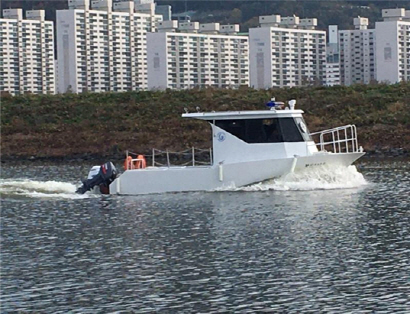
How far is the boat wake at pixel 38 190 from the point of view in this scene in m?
37.0

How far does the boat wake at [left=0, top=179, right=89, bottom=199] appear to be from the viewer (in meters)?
37.0

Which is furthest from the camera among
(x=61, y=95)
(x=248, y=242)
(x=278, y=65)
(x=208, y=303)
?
(x=278, y=65)

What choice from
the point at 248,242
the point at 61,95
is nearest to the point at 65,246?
the point at 248,242

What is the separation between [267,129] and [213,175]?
2.38 m

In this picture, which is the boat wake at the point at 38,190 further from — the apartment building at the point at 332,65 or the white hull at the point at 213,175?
the apartment building at the point at 332,65

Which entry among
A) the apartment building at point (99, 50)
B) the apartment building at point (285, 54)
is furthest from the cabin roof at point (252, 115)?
the apartment building at point (99, 50)

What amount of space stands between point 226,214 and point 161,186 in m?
6.38

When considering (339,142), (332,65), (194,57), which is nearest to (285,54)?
(194,57)

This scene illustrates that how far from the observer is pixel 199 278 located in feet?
69.4

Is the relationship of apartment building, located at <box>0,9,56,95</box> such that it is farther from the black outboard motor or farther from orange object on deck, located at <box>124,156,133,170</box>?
the black outboard motor

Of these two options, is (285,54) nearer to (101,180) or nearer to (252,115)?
(252,115)

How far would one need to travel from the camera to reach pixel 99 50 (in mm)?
125375

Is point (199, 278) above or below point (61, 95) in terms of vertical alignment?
below

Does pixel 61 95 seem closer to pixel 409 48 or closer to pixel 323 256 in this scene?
pixel 409 48
